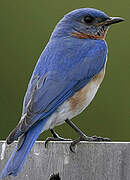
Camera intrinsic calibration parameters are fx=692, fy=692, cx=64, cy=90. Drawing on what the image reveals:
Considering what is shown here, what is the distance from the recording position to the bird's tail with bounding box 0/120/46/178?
5.14m

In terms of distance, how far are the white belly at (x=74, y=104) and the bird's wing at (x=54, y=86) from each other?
50mm

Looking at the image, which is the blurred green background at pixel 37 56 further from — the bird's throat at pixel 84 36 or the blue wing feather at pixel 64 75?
the blue wing feather at pixel 64 75

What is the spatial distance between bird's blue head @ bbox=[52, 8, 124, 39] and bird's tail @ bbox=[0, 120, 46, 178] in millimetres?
1722

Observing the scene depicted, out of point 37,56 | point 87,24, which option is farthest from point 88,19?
point 37,56

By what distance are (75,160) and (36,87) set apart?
1127mm

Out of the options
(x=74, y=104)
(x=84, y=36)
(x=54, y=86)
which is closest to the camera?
(x=54, y=86)

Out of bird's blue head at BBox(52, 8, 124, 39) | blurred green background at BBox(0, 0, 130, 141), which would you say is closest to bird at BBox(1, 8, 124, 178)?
bird's blue head at BBox(52, 8, 124, 39)

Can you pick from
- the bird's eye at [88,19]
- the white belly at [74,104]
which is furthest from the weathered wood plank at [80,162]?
the bird's eye at [88,19]

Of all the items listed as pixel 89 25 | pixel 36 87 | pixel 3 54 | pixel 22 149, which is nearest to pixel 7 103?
pixel 3 54

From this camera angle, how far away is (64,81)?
20.8 feet

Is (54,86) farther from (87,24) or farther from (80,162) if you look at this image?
(87,24)

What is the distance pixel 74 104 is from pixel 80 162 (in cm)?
136

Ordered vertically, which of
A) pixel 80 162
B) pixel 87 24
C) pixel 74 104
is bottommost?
pixel 80 162

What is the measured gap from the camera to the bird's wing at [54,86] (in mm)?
5879
